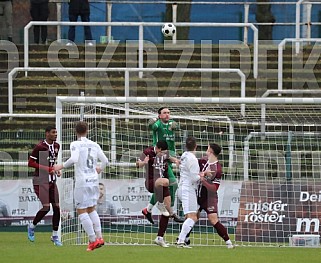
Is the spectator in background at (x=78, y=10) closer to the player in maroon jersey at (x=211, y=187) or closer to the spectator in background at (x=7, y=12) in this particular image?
the spectator in background at (x=7, y=12)

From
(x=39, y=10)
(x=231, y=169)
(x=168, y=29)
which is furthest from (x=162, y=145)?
(x=39, y=10)

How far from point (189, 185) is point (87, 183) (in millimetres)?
1970

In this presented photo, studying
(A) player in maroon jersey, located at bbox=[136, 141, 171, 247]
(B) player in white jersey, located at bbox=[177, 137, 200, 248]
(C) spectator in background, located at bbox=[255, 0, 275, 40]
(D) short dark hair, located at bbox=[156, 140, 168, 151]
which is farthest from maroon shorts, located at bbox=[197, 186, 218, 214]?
(C) spectator in background, located at bbox=[255, 0, 275, 40]

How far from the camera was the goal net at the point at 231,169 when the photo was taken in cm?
1994

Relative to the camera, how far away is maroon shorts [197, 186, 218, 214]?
17922 mm

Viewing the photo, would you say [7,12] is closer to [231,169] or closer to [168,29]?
[168,29]

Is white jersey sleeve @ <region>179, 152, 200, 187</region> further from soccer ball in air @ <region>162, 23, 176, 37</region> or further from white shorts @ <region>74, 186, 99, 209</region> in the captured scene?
soccer ball in air @ <region>162, 23, 176, 37</region>

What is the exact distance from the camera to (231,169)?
21516 millimetres

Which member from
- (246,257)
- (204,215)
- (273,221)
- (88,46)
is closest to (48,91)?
(88,46)

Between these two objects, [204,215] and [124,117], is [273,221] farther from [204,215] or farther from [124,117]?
[124,117]

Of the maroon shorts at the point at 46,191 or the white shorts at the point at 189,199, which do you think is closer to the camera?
the white shorts at the point at 189,199

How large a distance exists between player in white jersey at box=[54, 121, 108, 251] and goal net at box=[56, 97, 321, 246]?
2816 millimetres

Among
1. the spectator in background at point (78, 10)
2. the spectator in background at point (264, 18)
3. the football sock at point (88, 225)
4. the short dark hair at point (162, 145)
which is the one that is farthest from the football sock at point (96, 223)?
the spectator in background at point (264, 18)

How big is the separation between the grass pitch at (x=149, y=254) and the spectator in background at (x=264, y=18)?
1099 cm
